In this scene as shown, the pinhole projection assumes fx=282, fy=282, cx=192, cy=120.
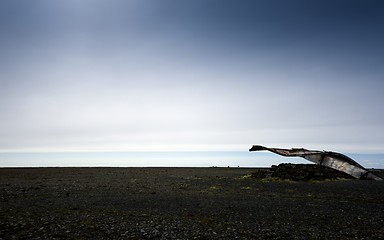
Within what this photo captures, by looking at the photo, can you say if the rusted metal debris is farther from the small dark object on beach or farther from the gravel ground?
the gravel ground

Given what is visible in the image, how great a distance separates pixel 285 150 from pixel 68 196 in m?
26.4

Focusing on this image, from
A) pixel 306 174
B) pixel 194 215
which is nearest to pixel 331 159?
pixel 306 174

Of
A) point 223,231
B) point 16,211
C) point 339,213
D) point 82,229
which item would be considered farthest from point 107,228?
point 339,213

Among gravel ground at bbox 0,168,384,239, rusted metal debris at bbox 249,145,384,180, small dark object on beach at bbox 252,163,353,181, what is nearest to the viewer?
gravel ground at bbox 0,168,384,239

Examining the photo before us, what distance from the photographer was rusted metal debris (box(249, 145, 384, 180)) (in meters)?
Answer: 29.4

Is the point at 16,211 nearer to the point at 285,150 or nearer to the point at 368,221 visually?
the point at 368,221

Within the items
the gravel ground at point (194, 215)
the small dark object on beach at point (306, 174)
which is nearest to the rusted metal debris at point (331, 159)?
the small dark object on beach at point (306, 174)

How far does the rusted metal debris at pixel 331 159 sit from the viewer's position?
2944 cm

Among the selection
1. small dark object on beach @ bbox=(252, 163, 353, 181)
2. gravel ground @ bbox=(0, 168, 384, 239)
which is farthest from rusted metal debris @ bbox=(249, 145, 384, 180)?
gravel ground @ bbox=(0, 168, 384, 239)

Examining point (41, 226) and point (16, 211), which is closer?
point (41, 226)

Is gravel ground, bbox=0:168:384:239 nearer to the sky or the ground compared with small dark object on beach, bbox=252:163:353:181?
nearer to the ground

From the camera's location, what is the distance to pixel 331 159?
105 ft

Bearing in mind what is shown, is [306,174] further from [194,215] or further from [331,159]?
[194,215]

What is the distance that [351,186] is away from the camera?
23.7 meters
